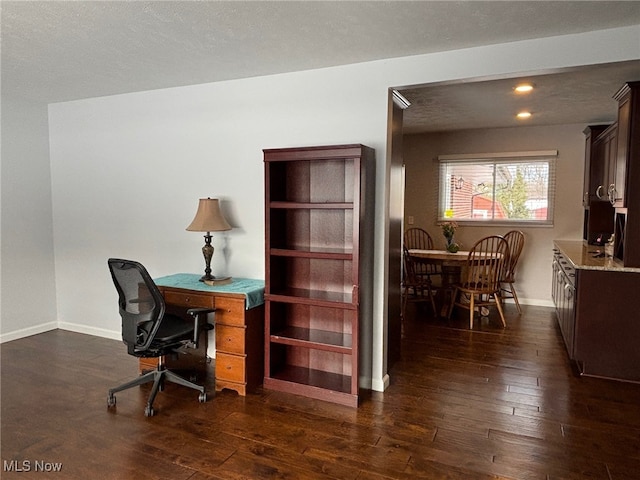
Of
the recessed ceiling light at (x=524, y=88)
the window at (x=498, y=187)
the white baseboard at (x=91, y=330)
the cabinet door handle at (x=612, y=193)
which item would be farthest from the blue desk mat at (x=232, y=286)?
the window at (x=498, y=187)

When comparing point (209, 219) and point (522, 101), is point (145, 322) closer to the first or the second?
point (209, 219)

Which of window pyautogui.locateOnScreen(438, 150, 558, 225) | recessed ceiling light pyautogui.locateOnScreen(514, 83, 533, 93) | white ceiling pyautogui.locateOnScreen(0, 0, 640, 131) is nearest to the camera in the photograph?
white ceiling pyautogui.locateOnScreen(0, 0, 640, 131)

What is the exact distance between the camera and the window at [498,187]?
19.0 feet

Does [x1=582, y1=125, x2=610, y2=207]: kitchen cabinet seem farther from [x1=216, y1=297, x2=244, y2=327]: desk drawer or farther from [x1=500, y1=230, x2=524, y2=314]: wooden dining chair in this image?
[x1=216, y1=297, x2=244, y2=327]: desk drawer

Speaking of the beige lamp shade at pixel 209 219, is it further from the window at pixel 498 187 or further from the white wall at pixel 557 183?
the window at pixel 498 187

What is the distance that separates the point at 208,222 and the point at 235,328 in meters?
0.84

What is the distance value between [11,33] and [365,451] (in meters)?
3.20

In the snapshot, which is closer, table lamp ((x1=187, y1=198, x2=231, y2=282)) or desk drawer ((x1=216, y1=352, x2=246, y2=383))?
desk drawer ((x1=216, y1=352, x2=246, y2=383))

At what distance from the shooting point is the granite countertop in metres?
3.35

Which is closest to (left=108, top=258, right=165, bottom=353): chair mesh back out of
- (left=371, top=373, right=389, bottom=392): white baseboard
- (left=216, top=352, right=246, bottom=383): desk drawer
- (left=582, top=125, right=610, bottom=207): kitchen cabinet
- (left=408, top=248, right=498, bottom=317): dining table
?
(left=216, top=352, right=246, bottom=383): desk drawer

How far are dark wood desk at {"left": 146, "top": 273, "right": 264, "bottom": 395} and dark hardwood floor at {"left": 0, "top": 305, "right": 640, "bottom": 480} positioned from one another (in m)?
0.15

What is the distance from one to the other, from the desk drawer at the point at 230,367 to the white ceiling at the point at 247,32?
2121mm

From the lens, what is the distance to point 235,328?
A: 311cm

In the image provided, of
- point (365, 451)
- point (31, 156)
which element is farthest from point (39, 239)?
point (365, 451)
